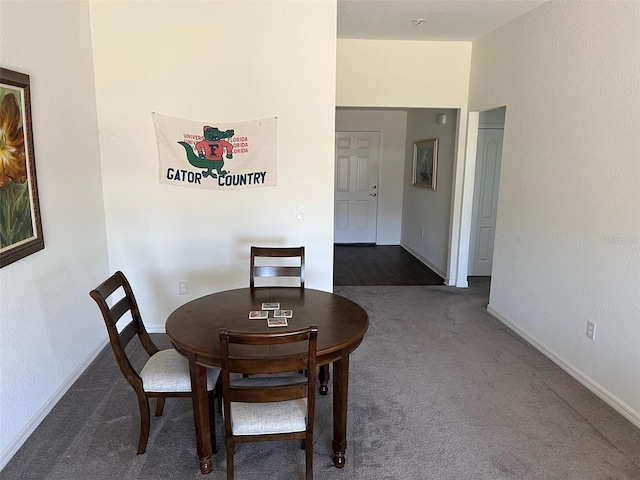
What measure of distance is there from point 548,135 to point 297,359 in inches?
111

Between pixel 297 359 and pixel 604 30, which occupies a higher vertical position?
pixel 604 30

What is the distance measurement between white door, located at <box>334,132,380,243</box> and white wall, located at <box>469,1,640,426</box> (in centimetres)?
327

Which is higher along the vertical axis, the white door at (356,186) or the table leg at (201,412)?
the white door at (356,186)

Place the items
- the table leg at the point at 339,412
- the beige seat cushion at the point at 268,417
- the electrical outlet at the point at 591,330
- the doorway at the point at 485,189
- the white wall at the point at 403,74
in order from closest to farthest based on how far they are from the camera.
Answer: the beige seat cushion at the point at 268,417
the table leg at the point at 339,412
the electrical outlet at the point at 591,330
the white wall at the point at 403,74
the doorway at the point at 485,189

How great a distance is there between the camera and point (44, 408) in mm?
2557

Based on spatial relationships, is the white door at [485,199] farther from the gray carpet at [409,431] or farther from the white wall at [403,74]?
the gray carpet at [409,431]

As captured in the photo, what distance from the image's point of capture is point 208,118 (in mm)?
3484

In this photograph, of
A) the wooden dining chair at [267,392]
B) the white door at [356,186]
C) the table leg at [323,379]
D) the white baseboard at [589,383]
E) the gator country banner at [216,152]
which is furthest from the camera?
the white door at [356,186]

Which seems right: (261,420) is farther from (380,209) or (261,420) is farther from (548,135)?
(380,209)

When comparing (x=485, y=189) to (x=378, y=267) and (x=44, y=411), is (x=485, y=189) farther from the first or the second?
(x=44, y=411)

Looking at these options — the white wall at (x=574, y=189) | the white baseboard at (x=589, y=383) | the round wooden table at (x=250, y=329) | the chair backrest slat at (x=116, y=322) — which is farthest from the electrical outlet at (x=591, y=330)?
the chair backrest slat at (x=116, y=322)

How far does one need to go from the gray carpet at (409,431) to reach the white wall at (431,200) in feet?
7.81

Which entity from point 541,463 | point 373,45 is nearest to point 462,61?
point 373,45

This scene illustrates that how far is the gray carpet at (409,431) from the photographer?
215 centimetres
